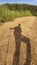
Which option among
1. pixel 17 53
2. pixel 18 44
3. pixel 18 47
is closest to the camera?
pixel 17 53

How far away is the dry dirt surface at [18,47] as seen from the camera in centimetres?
1266

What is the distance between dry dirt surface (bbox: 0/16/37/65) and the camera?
12.7 m

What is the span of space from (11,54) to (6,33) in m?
2.33

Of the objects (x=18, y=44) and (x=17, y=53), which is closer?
(x=17, y=53)

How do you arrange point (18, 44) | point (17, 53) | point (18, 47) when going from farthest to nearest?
point (18, 44) < point (18, 47) < point (17, 53)

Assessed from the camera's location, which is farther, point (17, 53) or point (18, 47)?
point (18, 47)

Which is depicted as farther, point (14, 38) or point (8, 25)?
point (8, 25)

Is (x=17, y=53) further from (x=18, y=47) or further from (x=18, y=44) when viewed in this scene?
(x=18, y=44)

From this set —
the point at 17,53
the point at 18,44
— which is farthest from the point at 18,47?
the point at 17,53

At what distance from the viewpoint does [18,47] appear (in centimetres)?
1360

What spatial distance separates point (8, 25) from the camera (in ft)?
54.5

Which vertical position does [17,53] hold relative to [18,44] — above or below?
below

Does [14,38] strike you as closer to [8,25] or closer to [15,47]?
[15,47]

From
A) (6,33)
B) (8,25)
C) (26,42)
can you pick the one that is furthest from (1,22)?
(26,42)
